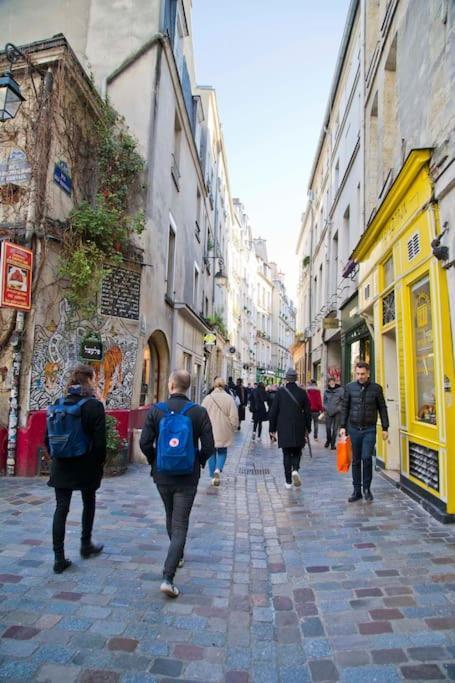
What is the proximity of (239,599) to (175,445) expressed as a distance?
4.08ft

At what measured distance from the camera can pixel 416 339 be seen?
6.53 metres

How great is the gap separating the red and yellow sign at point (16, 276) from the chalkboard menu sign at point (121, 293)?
164 cm

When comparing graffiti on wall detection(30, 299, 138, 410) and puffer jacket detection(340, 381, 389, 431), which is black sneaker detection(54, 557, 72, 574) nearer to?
puffer jacket detection(340, 381, 389, 431)

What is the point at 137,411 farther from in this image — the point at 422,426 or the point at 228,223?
the point at 228,223

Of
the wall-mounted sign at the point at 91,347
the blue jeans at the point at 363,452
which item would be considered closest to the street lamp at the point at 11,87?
the wall-mounted sign at the point at 91,347

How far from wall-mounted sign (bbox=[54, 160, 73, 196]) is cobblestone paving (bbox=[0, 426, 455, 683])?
530 cm

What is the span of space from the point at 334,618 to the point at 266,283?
51.8m

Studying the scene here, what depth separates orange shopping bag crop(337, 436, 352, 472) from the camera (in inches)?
229

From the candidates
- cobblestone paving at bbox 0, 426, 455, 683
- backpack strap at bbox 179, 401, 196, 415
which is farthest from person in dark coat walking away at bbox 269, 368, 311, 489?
backpack strap at bbox 179, 401, 196, 415

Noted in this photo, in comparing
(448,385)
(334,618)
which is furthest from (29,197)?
(334,618)

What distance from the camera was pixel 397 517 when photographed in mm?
5289

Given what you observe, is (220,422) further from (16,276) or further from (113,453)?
(16,276)

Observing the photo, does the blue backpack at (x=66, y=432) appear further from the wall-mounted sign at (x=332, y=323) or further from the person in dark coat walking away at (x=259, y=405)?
the wall-mounted sign at (x=332, y=323)

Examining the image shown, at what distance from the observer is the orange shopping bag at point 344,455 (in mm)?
5812
